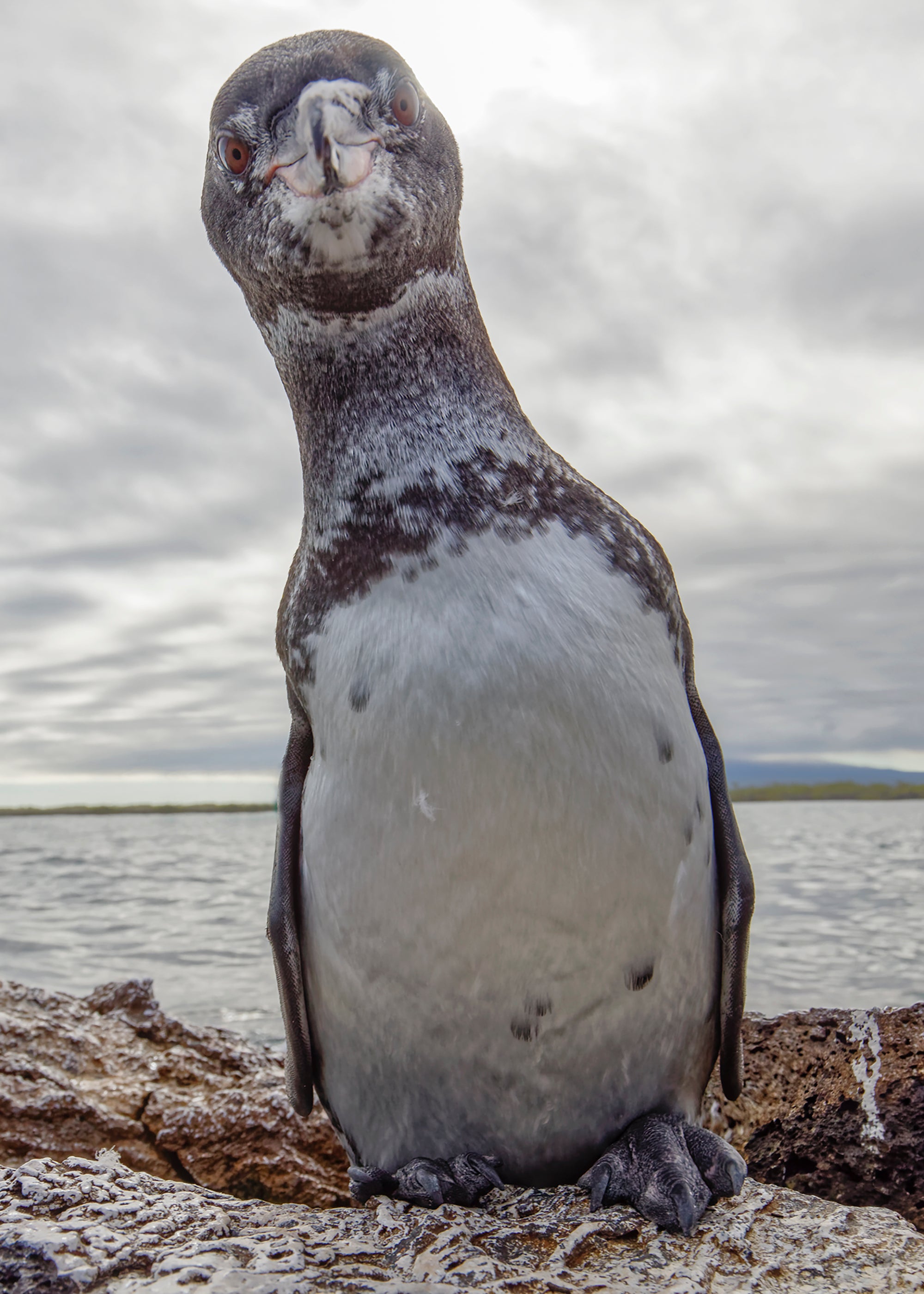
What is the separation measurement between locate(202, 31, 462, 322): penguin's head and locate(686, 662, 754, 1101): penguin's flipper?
4.82ft

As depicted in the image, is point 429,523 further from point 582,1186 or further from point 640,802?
point 582,1186

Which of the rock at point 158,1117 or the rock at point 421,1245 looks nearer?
the rock at point 421,1245

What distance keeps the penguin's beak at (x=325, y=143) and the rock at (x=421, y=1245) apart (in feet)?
8.34

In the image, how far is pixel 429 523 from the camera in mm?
2572

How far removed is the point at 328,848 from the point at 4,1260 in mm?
1152

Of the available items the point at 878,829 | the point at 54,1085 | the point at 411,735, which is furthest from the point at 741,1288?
the point at 878,829

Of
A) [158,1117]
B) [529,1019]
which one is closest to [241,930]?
[158,1117]

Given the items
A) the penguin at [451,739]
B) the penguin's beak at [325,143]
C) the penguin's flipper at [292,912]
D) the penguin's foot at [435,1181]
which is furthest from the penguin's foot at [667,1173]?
the penguin's beak at [325,143]

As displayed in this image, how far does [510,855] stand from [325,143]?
1.87m

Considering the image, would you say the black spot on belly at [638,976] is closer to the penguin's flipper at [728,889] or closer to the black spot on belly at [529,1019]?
the black spot on belly at [529,1019]

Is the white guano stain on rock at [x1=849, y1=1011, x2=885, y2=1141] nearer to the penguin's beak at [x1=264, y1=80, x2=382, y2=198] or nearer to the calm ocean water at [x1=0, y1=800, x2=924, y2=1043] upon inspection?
the calm ocean water at [x1=0, y1=800, x2=924, y2=1043]

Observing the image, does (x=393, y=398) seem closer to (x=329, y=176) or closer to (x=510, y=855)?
(x=329, y=176)

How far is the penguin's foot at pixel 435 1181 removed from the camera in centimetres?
257

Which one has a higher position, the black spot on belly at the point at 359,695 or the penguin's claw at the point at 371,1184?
the black spot on belly at the point at 359,695
